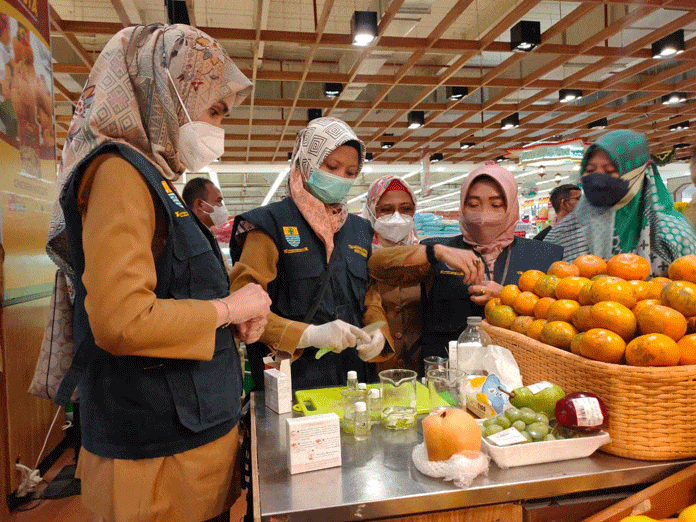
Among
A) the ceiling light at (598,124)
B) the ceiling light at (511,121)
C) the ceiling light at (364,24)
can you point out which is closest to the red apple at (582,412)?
the ceiling light at (364,24)

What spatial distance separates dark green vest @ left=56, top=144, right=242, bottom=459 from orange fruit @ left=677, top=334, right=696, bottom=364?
1.17 m

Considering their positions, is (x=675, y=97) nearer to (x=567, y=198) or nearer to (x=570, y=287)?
(x=567, y=198)

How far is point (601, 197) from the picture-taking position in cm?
249

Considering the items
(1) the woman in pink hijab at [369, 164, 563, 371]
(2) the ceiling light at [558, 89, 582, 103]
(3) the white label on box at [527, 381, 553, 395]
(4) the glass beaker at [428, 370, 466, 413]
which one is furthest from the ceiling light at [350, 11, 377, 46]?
(3) the white label on box at [527, 381, 553, 395]

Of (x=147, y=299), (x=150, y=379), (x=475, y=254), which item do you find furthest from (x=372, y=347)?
(x=147, y=299)

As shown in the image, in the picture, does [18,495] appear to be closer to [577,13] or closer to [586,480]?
[586,480]

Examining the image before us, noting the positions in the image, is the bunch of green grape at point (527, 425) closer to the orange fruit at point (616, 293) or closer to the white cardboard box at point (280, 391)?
the orange fruit at point (616, 293)

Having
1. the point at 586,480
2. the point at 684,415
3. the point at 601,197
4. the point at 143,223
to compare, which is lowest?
the point at 586,480

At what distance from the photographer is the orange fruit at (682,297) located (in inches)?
51.3

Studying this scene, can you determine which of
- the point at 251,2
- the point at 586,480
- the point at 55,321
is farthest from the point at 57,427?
the point at 251,2

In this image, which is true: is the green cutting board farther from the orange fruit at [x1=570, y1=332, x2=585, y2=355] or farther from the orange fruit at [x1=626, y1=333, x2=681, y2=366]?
the orange fruit at [x1=626, y1=333, x2=681, y2=366]

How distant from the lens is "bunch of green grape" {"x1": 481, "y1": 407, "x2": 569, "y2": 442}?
1215mm

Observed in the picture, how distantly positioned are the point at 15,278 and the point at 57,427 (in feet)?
4.61

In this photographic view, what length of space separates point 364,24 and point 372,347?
441 cm
